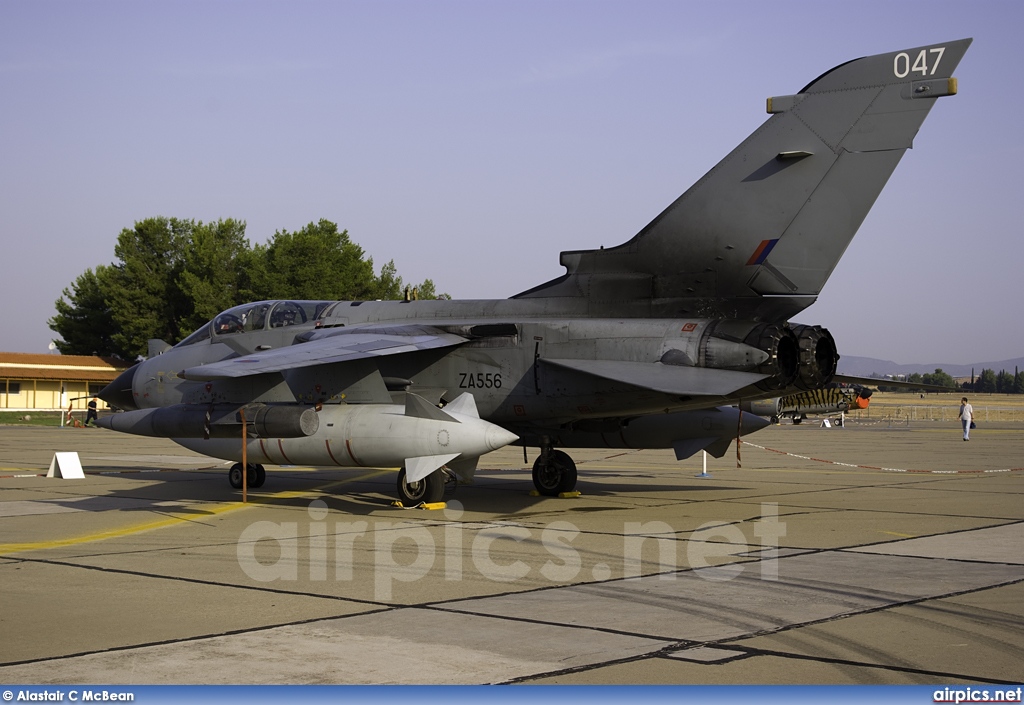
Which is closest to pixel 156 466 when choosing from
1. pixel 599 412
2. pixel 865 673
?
pixel 599 412

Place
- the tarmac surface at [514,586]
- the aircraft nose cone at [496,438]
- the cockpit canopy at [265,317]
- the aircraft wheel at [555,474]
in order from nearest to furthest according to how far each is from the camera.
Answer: the tarmac surface at [514,586] → the aircraft nose cone at [496,438] → the aircraft wheel at [555,474] → the cockpit canopy at [265,317]

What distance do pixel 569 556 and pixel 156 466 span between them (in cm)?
1583

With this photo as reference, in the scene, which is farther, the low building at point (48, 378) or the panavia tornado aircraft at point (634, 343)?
the low building at point (48, 378)

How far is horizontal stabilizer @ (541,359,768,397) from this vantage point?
36.9 ft

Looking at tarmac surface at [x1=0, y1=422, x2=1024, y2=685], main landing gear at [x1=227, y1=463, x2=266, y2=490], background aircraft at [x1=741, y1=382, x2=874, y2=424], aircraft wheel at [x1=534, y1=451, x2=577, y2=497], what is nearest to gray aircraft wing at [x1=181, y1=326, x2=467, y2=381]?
tarmac surface at [x1=0, y1=422, x2=1024, y2=685]

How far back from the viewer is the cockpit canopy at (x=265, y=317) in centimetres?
1589

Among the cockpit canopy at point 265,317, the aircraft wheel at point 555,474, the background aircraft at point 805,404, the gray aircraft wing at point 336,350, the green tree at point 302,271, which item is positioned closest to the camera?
the gray aircraft wing at point 336,350

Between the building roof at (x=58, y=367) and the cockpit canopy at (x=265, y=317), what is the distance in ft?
173

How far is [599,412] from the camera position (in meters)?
13.2

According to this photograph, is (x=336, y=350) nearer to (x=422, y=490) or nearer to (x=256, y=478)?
(x=422, y=490)

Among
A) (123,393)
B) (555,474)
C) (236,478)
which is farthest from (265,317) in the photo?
(555,474)

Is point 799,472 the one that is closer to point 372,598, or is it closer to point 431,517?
point 431,517

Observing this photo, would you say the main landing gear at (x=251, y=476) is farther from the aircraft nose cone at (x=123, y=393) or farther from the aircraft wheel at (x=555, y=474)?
the aircraft wheel at (x=555, y=474)

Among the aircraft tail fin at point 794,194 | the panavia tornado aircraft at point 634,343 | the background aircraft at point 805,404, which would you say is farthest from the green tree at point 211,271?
the aircraft tail fin at point 794,194
